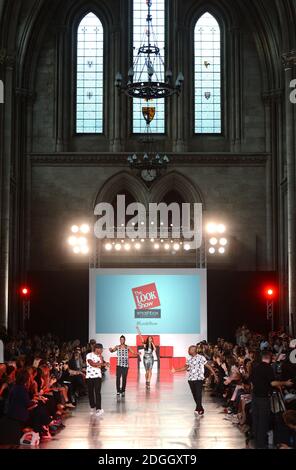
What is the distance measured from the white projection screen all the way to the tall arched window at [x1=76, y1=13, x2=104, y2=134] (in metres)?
8.45

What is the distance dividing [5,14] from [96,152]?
8.69 m

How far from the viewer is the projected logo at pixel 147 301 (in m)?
31.9

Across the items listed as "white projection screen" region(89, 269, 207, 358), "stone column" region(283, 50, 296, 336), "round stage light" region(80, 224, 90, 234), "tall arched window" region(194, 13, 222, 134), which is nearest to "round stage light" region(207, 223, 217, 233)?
"white projection screen" region(89, 269, 207, 358)

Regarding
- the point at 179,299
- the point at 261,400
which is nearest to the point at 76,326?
the point at 179,299

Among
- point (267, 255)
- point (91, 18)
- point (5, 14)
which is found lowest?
point (267, 255)

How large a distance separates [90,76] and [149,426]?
25.1 meters

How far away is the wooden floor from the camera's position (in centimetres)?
1330

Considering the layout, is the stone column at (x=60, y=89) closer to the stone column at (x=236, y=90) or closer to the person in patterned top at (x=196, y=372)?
the stone column at (x=236, y=90)

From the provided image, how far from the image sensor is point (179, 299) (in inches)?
1267

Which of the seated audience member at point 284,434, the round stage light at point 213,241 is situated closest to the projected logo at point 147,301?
the round stage light at point 213,241

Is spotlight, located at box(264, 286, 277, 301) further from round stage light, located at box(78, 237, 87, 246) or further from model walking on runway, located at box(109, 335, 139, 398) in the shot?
model walking on runway, located at box(109, 335, 139, 398)
